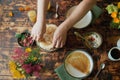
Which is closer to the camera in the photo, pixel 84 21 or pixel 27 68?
pixel 27 68

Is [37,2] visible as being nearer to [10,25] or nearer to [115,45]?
[10,25]

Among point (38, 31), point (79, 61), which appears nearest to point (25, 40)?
point (38, 31)

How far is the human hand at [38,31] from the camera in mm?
1451

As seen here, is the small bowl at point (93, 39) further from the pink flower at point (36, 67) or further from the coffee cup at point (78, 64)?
the pink flower at point (36, 67)

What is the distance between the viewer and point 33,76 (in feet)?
4.80

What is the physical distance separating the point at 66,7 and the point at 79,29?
163mm

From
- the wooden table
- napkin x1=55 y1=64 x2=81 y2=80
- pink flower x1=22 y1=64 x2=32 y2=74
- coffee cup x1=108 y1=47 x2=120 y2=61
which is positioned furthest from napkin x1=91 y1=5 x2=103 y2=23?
pink flower x1=22 y1=64 x2=32 y2=74

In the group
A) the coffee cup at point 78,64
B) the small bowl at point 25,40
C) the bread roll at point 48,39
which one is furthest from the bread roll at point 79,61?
the small bowl at point 25,40

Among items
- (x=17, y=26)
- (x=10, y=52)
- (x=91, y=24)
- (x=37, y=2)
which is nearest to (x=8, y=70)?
(x=10, y=52)

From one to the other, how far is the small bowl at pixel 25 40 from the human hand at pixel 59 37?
0.46ft

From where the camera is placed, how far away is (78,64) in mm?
1464

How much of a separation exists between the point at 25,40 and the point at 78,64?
1.07 feet

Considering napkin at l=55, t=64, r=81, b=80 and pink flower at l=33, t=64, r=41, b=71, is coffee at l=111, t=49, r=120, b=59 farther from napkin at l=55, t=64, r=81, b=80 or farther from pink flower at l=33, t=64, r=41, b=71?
pink flower at l=33, t=64, r=41, b=71

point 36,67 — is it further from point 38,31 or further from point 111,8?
point 111,8
